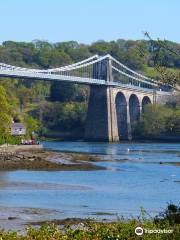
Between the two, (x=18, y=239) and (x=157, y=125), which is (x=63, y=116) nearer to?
(x=157, y=125)

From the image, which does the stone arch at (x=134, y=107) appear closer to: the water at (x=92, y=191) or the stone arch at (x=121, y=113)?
the stone arch at (x=121, y=113)

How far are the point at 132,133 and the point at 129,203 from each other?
73690mm

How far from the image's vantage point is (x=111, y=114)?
94.5 m

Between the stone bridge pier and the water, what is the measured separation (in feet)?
163

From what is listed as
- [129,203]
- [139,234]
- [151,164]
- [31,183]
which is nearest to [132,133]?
[151,164]

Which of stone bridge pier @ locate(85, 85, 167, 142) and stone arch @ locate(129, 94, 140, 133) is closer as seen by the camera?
stone bridge pier @ locate(85, 85, 167, 142)

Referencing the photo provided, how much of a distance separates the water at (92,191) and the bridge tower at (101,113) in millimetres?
49183

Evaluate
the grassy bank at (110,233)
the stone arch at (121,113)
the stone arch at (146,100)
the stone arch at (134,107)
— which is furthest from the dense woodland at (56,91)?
the grassy bank at (110,233)

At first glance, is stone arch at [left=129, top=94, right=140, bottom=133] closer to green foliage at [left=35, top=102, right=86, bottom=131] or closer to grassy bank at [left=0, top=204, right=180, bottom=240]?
green foliage at [left=35, top=102, right=86, bottom=131]

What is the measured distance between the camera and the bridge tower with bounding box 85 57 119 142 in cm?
9238

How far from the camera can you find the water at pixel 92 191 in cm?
2192

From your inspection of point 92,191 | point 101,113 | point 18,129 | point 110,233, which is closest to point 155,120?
point 101,113

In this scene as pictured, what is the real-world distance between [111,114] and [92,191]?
6635 cm

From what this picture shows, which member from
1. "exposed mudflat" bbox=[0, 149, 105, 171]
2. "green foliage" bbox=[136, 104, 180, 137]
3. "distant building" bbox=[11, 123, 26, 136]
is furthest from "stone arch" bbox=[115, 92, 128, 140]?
"exposed mudflat" bbox=[0, 149, 105, 171]
